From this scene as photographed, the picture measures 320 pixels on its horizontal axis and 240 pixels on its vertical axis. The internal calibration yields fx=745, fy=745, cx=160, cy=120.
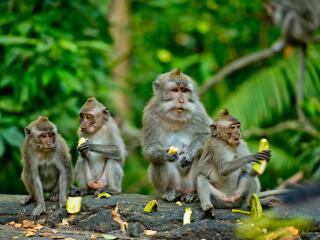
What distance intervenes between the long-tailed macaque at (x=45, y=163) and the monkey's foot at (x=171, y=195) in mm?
1069

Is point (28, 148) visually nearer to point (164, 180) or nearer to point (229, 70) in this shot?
point (164, 180)

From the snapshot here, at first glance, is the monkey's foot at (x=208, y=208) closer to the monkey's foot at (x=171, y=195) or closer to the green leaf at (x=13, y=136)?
the monkey's foot at (x=171, y=195)

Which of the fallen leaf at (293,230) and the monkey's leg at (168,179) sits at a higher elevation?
the monkey's leg at (168,179)

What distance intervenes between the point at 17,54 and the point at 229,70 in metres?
5.00

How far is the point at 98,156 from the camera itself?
8.39 metres

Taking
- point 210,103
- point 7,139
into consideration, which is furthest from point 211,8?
point 7,139

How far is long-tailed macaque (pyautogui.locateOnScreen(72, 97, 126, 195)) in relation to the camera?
27.2 feet

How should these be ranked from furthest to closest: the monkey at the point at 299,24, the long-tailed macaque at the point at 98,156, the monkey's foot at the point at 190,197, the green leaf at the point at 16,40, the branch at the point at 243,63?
the branch at the point at 243,63
the monkey at the point at 299,24
the green leaf at the point at 16,40
the long-tailed macaque at the point at 98,156
the monkey's foot at the point at 190,197

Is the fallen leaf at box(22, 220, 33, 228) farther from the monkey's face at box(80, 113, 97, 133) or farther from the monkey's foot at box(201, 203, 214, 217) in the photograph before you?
the monkey's foot at box(201, 203, 214, 217)

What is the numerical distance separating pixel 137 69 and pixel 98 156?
10.6 meters

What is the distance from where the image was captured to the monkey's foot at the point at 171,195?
7.93m

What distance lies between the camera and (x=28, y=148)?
8023 millimetres

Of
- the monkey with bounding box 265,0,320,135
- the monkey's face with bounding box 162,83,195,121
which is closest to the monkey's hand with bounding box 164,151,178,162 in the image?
the monkey's face with bounding box 162,83,195,121

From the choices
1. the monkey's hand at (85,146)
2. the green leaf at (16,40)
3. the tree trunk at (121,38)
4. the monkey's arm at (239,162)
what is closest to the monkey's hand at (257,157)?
the monkey's arm at (239,162)
